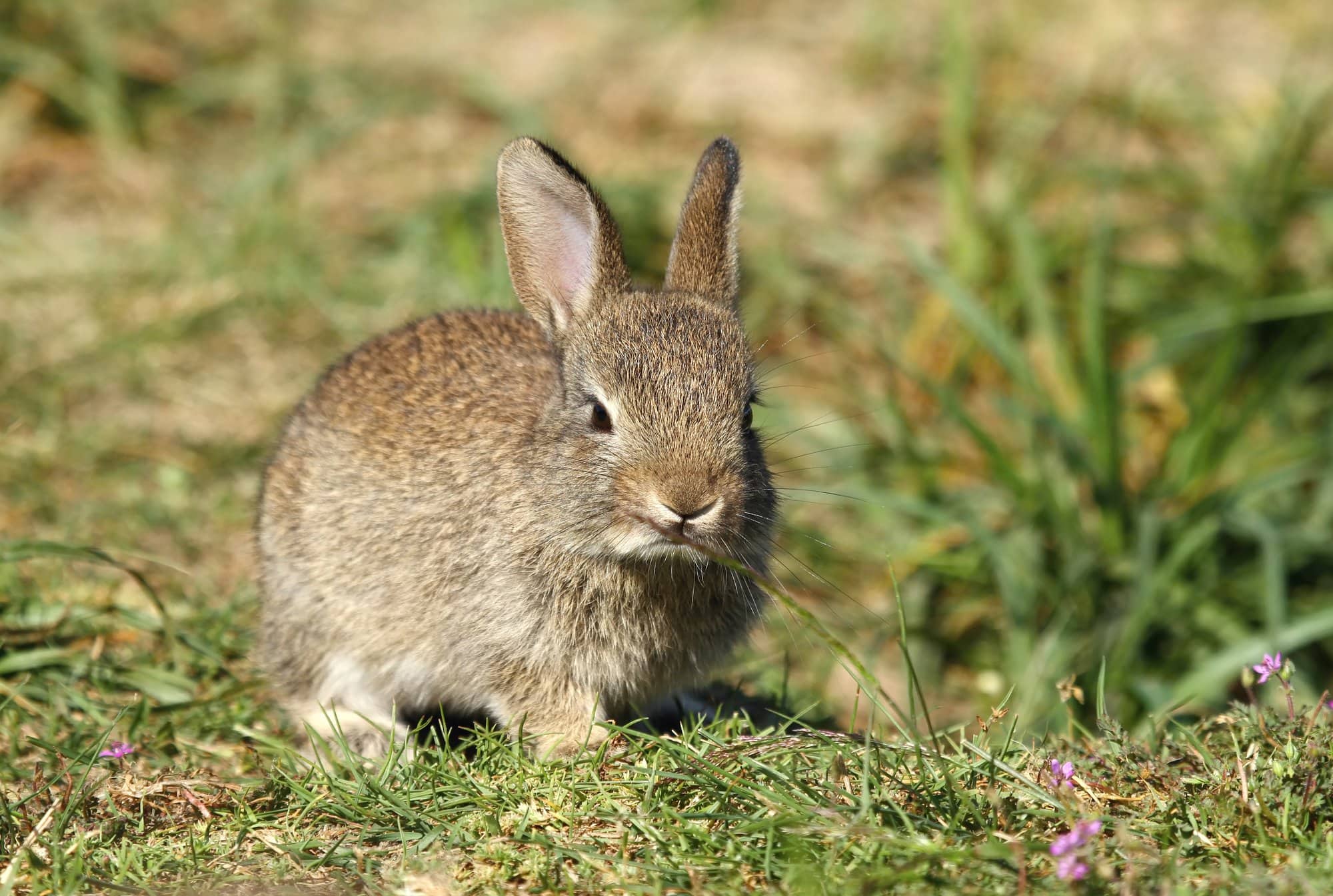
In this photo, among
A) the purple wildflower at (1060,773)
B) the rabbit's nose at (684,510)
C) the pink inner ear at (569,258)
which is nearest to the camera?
the purple wildflower at (1060,773)

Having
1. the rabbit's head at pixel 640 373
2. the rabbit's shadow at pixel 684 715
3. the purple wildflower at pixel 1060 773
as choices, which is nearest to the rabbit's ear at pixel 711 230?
the rabbit's head at pixel 640 373

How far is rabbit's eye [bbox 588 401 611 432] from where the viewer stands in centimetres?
388

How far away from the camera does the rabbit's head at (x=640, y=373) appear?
3.62 meters

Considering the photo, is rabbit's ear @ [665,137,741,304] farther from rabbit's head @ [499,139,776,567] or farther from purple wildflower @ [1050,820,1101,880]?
purple wildflower @ [1050,820,1101,880]

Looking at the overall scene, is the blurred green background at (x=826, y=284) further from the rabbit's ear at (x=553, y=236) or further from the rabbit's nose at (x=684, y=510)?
the rabbit's nose at (x=684, y=510)

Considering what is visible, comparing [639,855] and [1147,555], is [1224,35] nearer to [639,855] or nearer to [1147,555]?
[1147,555]

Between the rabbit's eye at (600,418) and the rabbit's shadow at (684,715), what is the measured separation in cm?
82

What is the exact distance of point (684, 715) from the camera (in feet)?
14.2

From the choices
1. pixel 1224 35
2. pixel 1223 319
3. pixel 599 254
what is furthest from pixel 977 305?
pixel 1224 35

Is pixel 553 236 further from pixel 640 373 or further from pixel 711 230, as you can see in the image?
pixel 640 373

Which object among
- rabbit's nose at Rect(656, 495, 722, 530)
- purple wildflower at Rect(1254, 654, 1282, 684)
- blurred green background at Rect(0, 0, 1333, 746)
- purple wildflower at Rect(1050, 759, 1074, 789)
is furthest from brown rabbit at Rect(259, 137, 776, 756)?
purple wildflower at Rect(1254, 654, 1282, 684)

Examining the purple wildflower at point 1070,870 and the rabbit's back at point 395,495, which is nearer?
the purple wildflower at point 1070,870

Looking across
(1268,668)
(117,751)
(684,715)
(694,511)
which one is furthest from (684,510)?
(117,751)

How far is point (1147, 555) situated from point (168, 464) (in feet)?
13.3
